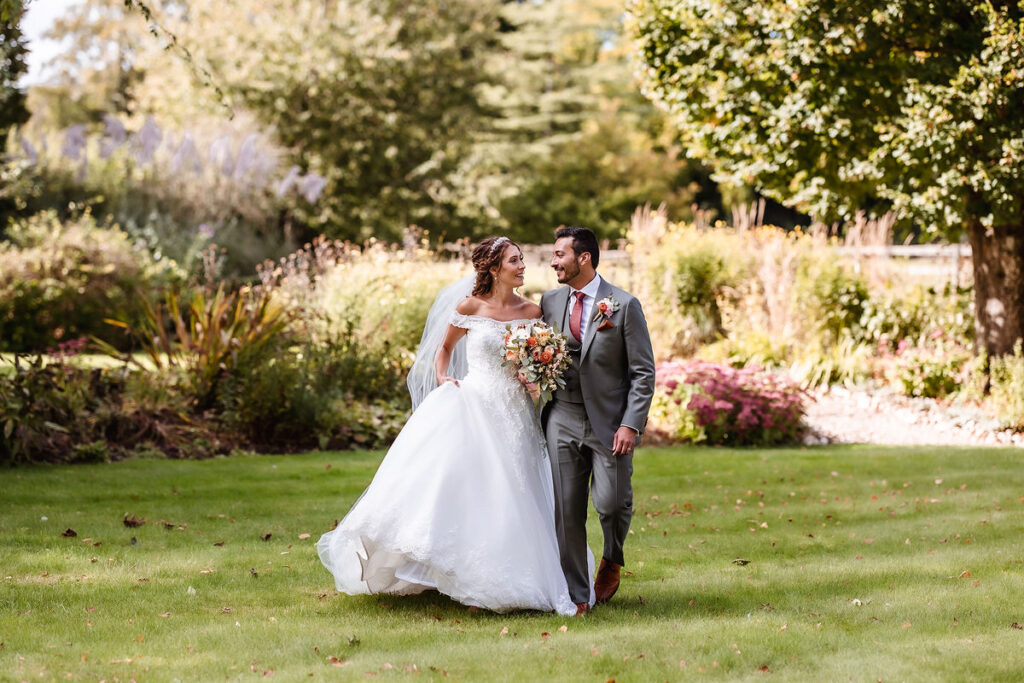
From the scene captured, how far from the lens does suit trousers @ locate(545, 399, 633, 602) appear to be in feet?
16.7

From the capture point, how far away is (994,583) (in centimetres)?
568

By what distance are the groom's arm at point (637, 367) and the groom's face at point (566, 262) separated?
0.32 m

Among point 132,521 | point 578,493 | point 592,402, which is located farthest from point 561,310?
point 132,521

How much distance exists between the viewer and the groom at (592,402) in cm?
500

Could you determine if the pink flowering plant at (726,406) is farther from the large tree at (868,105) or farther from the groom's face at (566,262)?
the groom's face at (566,262)

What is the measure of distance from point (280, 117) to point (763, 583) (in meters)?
23.0

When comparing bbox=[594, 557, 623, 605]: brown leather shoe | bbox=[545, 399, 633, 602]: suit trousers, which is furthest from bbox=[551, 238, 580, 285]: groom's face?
bbox=[594, 557, 623, 605]: brown leather shoe

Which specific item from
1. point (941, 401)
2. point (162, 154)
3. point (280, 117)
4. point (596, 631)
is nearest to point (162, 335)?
point (596, 631)

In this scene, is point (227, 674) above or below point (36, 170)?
below

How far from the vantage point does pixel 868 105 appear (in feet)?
37.9

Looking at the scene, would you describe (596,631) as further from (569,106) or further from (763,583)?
(569,106)

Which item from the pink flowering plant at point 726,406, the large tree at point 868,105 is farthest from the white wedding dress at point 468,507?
the large tree at point 868,105

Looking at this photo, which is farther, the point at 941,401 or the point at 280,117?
the point at 280,117

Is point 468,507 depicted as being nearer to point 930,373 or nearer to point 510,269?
point 510,269
